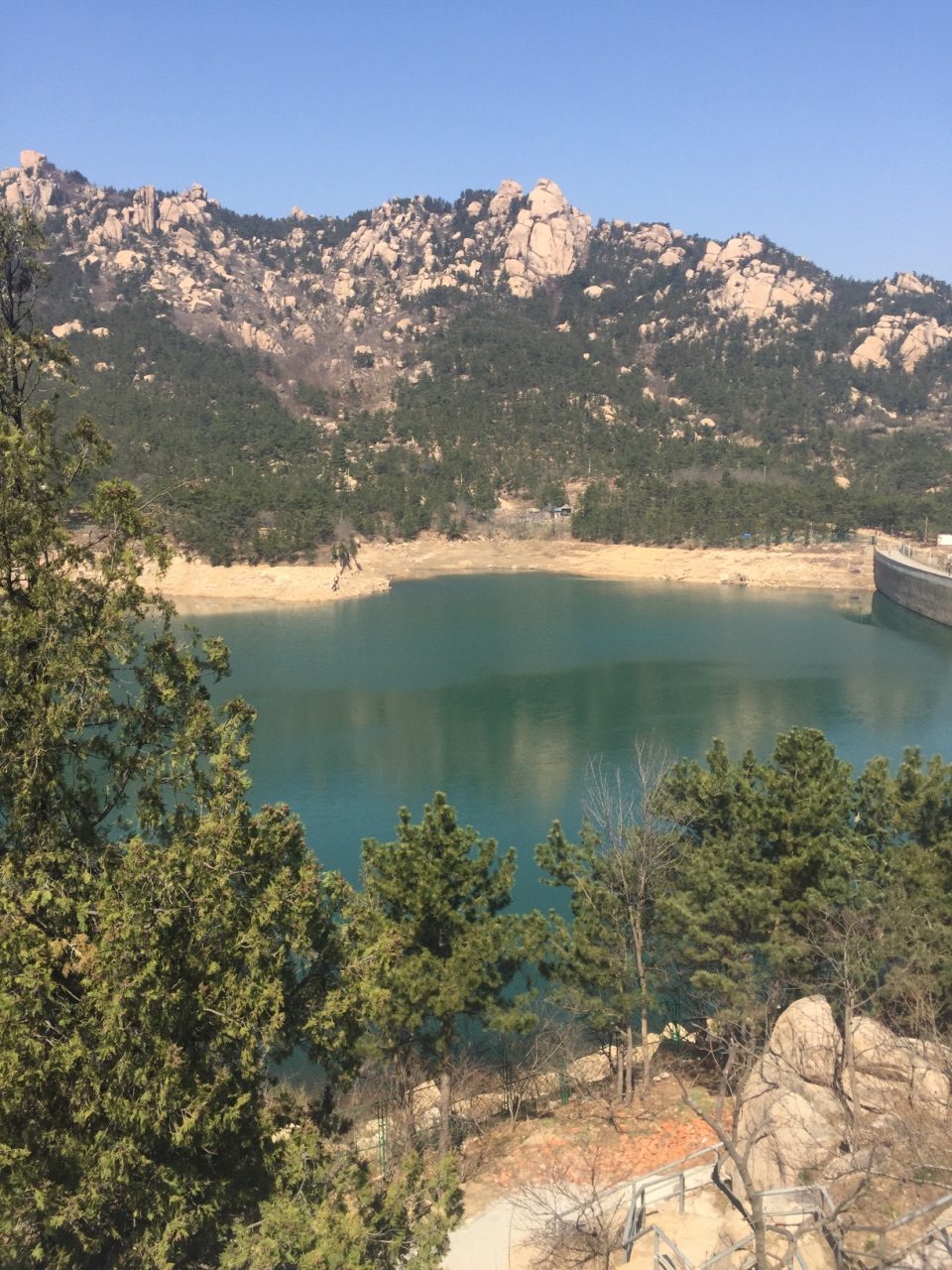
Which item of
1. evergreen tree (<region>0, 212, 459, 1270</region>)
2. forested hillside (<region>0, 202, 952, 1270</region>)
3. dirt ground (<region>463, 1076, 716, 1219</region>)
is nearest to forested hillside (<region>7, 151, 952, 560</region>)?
dirt ground (<region>463, 1076, 716, 1219</region>)

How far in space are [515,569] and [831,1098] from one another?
6453cm

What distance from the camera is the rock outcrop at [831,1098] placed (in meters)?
9.21

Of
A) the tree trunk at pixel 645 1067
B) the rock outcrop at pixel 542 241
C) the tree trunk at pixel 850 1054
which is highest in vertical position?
the rock outcrop at pixel 542 241

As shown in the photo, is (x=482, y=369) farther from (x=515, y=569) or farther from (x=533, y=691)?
(x=533, y=691)

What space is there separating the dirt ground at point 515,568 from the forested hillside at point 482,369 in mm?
2308

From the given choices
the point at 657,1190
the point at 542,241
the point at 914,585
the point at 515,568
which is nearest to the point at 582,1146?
the point at 657,1190

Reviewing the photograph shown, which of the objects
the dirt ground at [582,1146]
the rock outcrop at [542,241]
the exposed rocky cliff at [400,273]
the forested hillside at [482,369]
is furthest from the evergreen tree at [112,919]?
the rock outcrop at [542,241]

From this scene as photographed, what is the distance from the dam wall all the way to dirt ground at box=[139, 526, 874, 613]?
255 centimetres

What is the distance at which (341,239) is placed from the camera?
166 m

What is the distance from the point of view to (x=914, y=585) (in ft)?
186

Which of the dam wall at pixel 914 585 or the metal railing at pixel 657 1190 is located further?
the dam wall at pixel 914 585

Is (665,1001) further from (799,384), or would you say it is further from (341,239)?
(341,239)

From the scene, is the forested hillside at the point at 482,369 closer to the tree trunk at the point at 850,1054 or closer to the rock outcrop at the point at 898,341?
the rock outcrop at the point at 898,341

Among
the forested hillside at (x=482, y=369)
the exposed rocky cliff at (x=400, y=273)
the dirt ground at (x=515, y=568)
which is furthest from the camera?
the exposed rocky cliff at (x=400, y=273)
